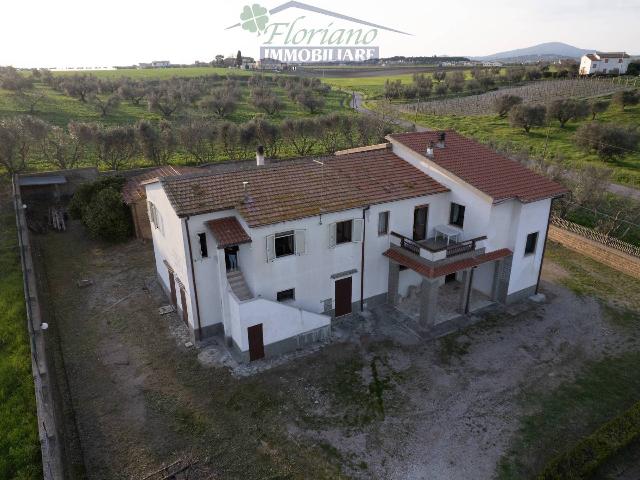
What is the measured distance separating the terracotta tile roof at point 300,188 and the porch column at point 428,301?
393 centimetres

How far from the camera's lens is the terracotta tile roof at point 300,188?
58.2ft

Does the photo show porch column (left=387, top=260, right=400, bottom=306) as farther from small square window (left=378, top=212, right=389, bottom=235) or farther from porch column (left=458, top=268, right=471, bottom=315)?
porch column (left=458, top=268, right=471, bottom=315)

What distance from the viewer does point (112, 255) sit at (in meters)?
27.0

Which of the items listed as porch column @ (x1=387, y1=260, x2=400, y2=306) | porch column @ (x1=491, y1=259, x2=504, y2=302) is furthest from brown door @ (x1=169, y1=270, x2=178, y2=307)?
porch column @ (x1=491, y1=259, x2=504, y2=302)

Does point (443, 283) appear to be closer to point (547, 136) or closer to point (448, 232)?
point (448, 232)

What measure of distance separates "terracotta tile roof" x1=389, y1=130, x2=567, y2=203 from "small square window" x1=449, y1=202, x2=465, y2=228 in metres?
1.56

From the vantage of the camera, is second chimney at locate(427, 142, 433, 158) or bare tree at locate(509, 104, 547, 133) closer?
second chimney at locate(427, 142, 433, 158)

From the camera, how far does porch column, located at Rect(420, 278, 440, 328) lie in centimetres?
1923

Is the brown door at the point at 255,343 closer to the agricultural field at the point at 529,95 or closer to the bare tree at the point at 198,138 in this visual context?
the bare tree at the point at 198,138

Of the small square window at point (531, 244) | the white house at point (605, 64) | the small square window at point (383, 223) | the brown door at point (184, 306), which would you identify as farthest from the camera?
the white house at point (605, 64)

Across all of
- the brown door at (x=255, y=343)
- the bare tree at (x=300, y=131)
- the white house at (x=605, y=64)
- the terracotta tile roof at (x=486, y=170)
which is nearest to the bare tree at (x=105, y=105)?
the bare tree at (x=300, y=131)

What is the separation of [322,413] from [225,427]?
3.26 meters

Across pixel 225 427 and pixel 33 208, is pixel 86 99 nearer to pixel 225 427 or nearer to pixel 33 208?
pixel 33 208

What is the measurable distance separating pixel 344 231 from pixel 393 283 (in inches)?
153
